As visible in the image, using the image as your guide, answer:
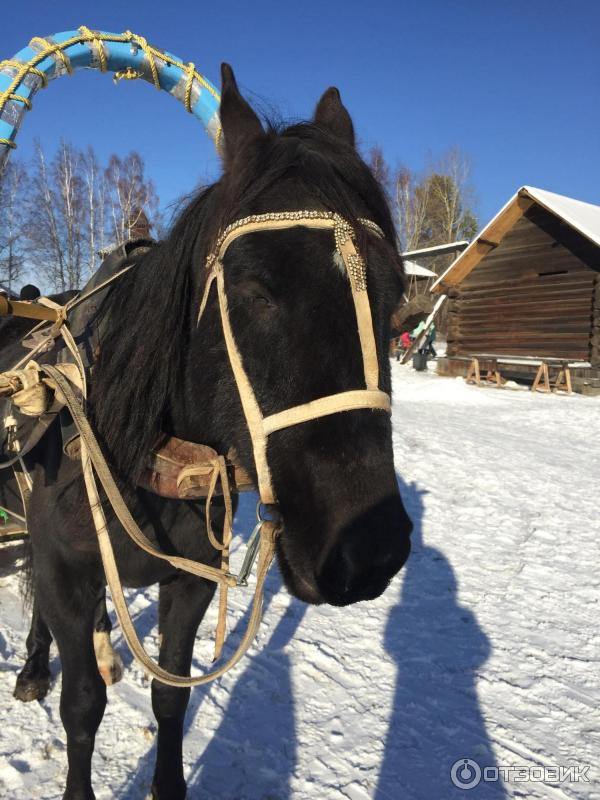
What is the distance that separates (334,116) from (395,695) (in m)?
3.13

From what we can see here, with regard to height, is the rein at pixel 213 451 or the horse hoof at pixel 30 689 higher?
the rein at pixel 213 451

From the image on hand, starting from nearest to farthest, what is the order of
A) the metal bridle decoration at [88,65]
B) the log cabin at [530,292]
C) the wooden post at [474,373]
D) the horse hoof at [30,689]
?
the horse hoof at [30,689] → the metal bridle decoration at [88,65] → the log cabin at [530,292] → the wooden post at [474,373]

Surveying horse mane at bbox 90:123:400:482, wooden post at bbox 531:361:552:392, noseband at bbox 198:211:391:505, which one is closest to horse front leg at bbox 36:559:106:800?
horse mane at bbox 90:123:400:482

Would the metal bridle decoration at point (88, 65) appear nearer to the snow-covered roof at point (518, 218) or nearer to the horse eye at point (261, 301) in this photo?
the horse eye at point (261, 301)

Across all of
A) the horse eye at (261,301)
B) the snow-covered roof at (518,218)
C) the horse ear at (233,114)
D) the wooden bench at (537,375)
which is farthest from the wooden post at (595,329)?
the horse eye at (261,301)

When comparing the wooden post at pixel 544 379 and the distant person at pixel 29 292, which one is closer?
the distant person at pixel 29 292

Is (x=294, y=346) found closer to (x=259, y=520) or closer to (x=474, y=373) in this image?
(x=259, y=520)

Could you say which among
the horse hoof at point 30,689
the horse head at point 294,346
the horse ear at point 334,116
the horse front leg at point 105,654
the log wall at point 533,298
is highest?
the log wall at point 533,298

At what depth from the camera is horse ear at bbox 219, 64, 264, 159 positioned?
1535 mm

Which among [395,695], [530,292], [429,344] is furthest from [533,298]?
[395,695]

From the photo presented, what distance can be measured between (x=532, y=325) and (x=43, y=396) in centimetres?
1661

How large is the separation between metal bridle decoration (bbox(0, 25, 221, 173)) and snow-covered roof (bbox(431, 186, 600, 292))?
11863 mm

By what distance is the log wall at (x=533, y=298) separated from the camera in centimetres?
1433

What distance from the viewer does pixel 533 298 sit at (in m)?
15.8
